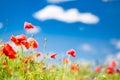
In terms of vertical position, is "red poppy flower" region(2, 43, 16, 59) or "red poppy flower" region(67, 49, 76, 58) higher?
"red poppy flower" region(67, 49, 76, 58)

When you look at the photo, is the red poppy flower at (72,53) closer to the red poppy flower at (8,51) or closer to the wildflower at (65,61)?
the wildflower at (65,61)

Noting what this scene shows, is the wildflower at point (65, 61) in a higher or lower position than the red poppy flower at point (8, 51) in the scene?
higher

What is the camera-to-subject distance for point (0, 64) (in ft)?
17.4

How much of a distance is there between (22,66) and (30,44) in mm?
368

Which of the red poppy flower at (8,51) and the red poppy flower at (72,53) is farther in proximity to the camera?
the red poppy flower at (72,53)

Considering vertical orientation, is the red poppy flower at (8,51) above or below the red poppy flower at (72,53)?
below

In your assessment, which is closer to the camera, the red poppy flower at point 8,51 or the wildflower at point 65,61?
the red poppy flower at point 8,51

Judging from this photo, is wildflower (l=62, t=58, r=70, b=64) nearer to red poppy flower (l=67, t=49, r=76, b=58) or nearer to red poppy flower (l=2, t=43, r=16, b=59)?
red poppy flower (l=67, t=49, r=76, b=58)

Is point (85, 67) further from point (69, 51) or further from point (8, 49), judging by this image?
point (8, 49)

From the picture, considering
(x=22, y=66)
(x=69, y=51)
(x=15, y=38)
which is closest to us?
(x=15, y=38)

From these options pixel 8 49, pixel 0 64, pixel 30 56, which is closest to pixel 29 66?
pixel 30 56

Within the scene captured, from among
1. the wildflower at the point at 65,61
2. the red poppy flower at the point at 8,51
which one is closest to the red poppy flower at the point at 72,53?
the wildflower at the point at 65,61

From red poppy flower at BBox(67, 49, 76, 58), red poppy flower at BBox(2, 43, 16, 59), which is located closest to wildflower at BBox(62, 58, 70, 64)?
red poppy flower at BBox(67, 49, 76, 58)

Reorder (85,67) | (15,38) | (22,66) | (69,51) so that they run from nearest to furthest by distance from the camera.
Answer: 1. (15,38)
2. (22,66)
3. (69,51)
4. (85,67)
